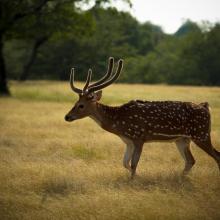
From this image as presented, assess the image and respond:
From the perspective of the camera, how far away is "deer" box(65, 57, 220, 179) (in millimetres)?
8594

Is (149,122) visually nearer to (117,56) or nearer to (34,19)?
(34,19)

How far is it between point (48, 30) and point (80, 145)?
16.0m

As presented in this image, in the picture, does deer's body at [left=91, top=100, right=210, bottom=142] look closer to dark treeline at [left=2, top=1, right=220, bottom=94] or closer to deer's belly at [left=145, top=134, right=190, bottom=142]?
deer's belly at [left=145, top=134, right=190, bottom=142]

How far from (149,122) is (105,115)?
2.44ft

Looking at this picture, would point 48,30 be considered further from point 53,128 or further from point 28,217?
point 28,217

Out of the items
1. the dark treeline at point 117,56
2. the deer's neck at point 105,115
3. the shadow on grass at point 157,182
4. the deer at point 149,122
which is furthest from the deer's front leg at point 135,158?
the dark treeline at point 117,56

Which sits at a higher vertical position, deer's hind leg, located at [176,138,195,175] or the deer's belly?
the deer's belly

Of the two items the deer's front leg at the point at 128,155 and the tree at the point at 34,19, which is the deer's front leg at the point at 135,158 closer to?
the deer's front leg at the point at 128,155

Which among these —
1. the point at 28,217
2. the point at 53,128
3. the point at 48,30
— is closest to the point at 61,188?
the point at 28,217

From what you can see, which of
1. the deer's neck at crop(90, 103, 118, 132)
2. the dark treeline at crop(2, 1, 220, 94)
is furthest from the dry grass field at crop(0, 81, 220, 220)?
the dark treeline at crop(2, 1, 220, 94)

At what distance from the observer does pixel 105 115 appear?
8.90 m

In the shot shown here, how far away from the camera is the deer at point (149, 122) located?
859 centimetres

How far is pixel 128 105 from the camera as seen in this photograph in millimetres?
8867

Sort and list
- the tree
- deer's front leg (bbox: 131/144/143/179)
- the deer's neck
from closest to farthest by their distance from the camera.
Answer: deer's front leg (bbox: 131/144/143/179), the deer's neck, the tree
